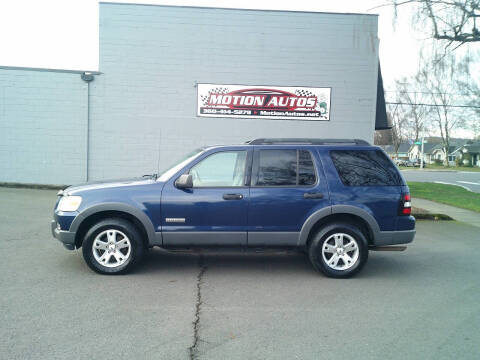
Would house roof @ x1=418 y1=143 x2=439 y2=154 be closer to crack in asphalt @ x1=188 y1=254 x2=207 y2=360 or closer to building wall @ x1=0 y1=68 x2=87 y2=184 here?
building wall @ x1=0 y1=68 x2=87 y2=184

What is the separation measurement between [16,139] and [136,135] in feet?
13.9

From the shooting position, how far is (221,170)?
5418 mm

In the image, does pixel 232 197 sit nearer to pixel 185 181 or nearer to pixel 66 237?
pixel 185 181

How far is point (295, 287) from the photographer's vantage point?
4.93 m

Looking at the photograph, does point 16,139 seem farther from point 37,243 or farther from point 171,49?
point 37,243

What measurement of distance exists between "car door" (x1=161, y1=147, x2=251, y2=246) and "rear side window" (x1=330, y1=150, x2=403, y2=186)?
4.68 feet

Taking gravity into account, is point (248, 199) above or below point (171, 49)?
below

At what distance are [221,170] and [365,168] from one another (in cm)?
208

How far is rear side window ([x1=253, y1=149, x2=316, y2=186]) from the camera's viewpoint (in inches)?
209

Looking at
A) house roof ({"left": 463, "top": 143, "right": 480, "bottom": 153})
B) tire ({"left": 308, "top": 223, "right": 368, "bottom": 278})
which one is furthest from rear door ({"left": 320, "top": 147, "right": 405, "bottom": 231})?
house roof ({"left": 463, "top": 143, "right": 480, "bottom": 153})

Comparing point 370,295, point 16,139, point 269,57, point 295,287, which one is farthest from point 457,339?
point 16,139

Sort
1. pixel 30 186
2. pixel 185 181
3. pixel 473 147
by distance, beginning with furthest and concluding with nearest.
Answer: pixel 473 147 → pixel 30 186 → pixel 185 181

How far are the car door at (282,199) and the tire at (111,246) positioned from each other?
161 centimetres

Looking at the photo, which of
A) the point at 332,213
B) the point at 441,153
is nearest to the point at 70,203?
the point at 332,213
